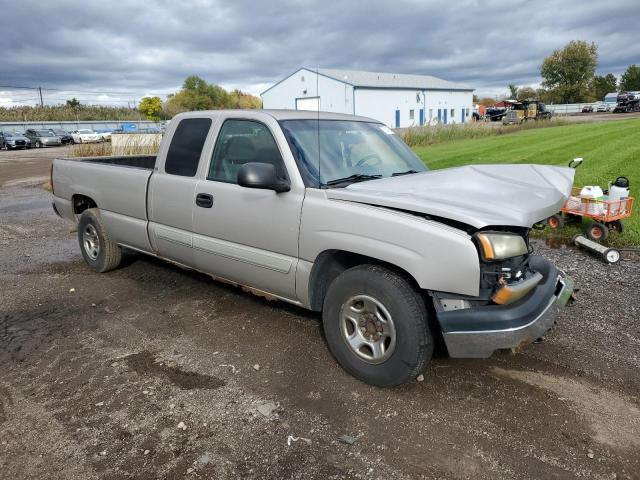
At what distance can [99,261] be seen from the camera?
6.00m

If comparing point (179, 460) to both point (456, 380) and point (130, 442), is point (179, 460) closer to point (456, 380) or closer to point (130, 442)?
point (130, 442)

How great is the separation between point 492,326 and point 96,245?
16.4 ft

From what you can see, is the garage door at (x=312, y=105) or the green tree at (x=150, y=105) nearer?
the garage door at (x=312, y=105)

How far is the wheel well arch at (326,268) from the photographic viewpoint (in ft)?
11.6

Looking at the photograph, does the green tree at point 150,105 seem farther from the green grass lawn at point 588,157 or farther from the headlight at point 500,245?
the headlight at point 500,245

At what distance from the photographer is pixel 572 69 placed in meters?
78.0

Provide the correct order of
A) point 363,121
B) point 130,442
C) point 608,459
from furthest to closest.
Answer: point 363,121 → point 130,442 → point 608,459

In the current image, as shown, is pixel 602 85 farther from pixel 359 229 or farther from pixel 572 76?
pixel 359 229

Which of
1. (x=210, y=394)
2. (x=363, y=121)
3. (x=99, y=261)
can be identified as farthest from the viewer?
(x=99, y=261)

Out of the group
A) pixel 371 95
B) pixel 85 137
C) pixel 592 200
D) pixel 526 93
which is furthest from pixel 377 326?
pixel 526 93

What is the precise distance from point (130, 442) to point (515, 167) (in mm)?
3660

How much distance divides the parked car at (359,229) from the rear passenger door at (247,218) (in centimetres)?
1

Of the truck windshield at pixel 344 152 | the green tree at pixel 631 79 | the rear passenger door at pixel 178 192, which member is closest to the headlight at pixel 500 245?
the truck windshield at pixel 344 152

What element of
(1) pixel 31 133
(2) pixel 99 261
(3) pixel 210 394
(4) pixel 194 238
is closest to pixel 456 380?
(3) pixel 210 394
